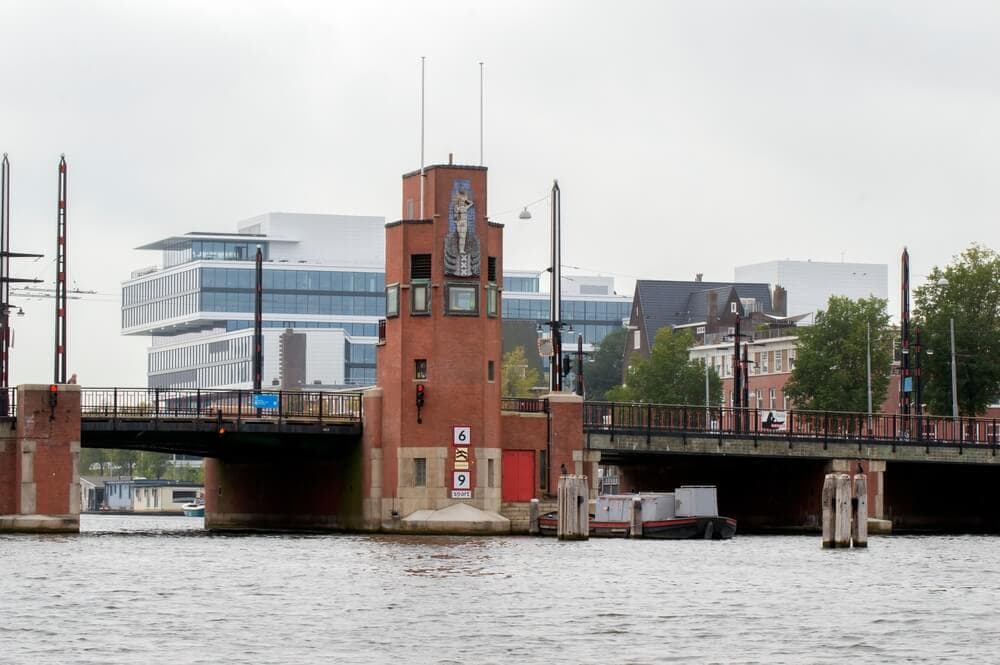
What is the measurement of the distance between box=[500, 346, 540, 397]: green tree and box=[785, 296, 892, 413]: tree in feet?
89.8

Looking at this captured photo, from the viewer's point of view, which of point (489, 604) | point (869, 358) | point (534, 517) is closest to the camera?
point (489, 604)

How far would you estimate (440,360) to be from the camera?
9488 centimetres

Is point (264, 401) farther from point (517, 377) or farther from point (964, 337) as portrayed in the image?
point (517, 377)

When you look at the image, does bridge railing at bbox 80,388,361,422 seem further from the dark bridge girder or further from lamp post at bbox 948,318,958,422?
lamp post at bbox 948,318,958,422

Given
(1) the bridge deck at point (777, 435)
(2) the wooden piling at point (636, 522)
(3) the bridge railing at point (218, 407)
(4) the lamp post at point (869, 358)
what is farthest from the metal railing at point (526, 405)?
(4) the lamp post at point (869, 358)

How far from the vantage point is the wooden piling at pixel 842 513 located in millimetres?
82438

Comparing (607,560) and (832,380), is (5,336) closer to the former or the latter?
(607,560)

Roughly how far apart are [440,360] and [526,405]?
6635 mm

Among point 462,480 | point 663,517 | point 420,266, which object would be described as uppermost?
point 420,266

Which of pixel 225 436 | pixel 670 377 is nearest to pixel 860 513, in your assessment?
pixel 225 436

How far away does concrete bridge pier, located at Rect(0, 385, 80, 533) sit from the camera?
291 ft

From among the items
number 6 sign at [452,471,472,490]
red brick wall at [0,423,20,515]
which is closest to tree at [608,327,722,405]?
number 6 sign at [452,471,472,490]

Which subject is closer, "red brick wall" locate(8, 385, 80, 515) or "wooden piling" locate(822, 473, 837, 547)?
"wooden piling" locate(822, 473, 837, 547)

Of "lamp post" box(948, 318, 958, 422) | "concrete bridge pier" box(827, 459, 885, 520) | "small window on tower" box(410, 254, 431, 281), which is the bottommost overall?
"concrete bridge pier" box(827, 459, 885, 520)
